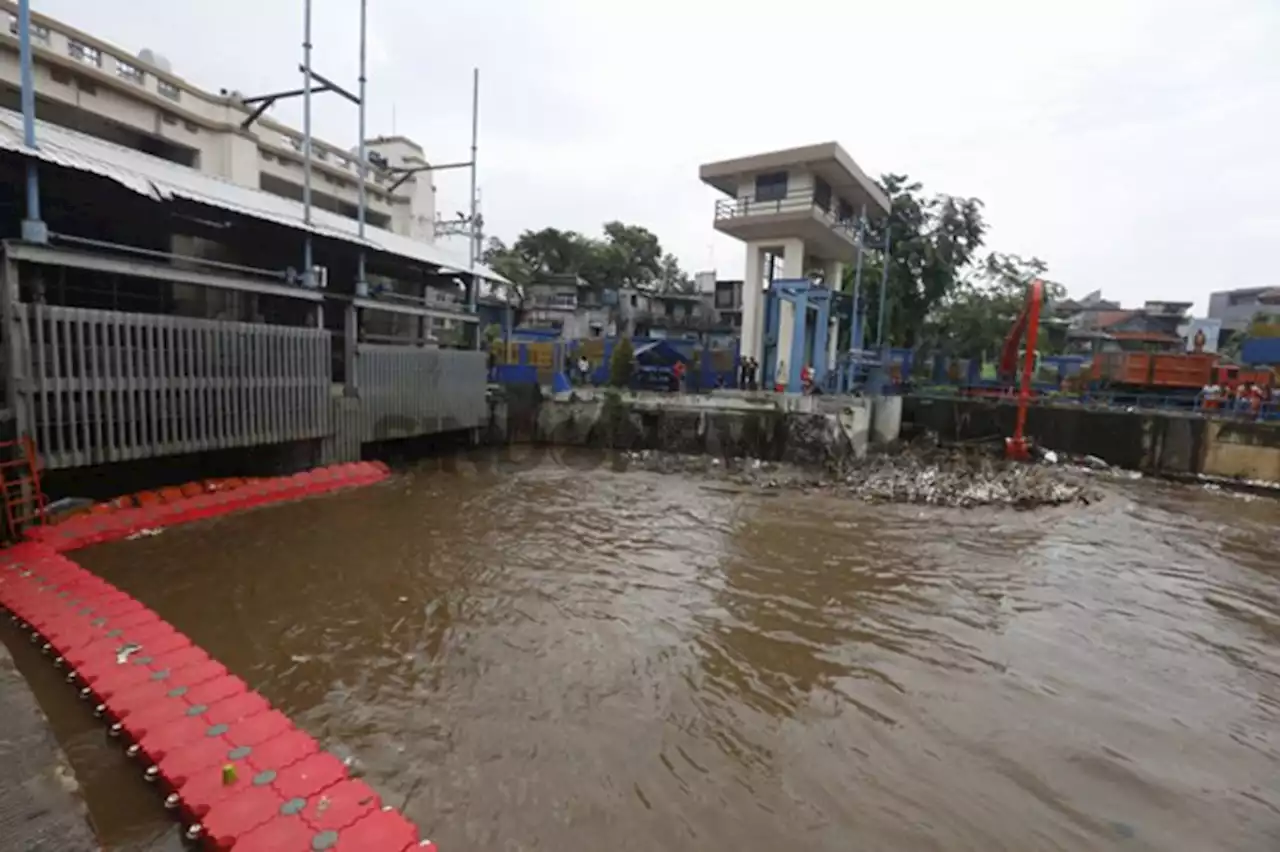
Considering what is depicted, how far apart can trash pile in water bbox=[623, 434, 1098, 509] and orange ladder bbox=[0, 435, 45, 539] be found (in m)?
11.3

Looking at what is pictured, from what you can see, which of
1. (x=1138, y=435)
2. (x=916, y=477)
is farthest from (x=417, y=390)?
(x=1138, y=435)

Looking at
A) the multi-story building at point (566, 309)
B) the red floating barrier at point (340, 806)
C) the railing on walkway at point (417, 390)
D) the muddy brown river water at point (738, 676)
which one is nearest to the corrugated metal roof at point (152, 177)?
the railing on walkway at point (417, 390)

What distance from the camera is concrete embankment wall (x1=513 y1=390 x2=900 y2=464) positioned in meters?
16.7

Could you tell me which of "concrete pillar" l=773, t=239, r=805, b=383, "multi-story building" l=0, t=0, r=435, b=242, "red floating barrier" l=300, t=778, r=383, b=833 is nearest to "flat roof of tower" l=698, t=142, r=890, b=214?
"concrete pillar" l=773, t=239, r=805, b=383

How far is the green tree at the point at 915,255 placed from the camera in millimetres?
24781

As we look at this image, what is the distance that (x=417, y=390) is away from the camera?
588 inches

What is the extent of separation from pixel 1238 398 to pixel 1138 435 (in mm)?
2677

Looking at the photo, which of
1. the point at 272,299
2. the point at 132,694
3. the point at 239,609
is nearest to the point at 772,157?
the point at 272,299

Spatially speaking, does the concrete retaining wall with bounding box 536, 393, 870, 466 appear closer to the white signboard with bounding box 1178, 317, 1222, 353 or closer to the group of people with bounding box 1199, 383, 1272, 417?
the group of people with bounding box 1199, 383, 1272, 417

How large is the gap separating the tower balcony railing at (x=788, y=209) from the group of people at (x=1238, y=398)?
12774 mm

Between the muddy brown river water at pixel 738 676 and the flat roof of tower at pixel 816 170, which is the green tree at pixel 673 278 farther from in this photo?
the muddy brown river water at pixel 738 676

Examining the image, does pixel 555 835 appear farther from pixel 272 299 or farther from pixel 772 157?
pixel 772 157

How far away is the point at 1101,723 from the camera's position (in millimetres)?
5270

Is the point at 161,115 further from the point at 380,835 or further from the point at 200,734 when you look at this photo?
the point at 380,835
